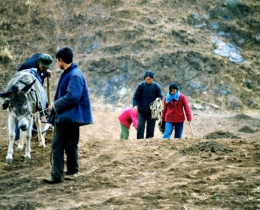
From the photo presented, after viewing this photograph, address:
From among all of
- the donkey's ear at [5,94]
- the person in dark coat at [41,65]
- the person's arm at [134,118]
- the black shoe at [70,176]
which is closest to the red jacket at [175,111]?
the person's arm at [134,118]

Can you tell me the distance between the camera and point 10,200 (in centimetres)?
557

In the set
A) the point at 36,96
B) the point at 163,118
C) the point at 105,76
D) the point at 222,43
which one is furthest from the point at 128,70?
the point at 36,96

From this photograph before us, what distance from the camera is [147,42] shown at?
21.2 metres

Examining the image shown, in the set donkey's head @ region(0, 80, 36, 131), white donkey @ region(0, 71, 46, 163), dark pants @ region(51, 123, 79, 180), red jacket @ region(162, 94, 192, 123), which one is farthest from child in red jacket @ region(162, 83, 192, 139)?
dark pants @ region(51, 123, 79, 180)

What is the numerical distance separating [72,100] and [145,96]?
16.1 feet

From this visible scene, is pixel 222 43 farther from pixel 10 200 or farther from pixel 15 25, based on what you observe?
pixel 10 200

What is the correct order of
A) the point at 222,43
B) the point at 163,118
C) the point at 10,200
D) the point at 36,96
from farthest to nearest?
the point at 222,43, the point at 163,118, the point at 36,96, the point at 10,200

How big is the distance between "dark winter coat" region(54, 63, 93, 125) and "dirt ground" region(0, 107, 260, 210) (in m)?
0.96

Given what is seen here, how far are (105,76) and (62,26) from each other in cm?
432

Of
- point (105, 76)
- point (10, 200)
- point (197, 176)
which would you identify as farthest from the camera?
point (105, 76)

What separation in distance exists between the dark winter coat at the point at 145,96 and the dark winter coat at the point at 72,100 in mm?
4527

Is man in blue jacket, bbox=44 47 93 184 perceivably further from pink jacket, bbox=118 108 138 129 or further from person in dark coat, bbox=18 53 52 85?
pink jacket, bbox=118 108 138 129

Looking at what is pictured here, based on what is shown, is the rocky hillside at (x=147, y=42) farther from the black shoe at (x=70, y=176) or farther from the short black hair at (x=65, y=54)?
Answer: the short black hair at (x=65, y=54)

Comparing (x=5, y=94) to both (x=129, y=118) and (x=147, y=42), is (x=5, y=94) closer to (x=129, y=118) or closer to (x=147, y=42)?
(x=129, y=118)
